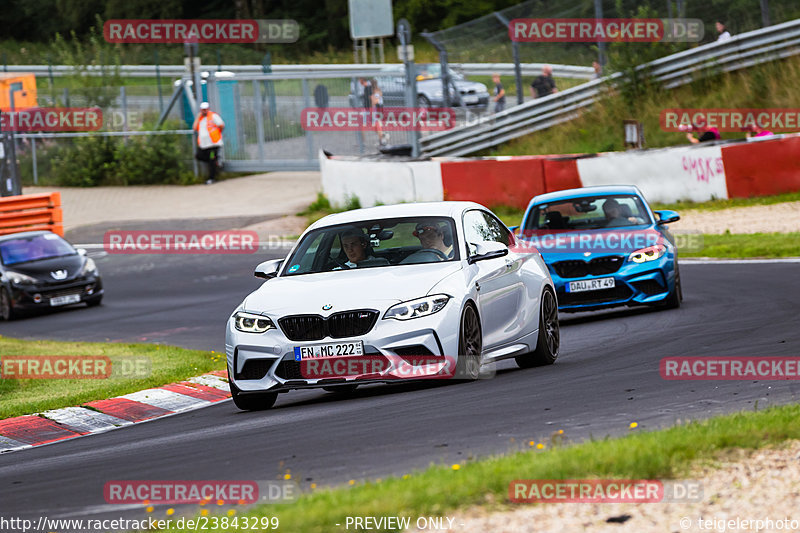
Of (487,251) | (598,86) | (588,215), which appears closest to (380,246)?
(487,251)

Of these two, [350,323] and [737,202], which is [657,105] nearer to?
[737,202]

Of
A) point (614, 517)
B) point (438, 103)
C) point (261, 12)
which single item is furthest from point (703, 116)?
point (261, 12)

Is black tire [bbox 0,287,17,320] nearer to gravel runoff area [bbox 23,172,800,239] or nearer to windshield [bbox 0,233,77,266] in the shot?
windshield [bbox 0,233,77,266]

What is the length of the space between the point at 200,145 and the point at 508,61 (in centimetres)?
919

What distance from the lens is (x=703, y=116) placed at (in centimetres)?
3161

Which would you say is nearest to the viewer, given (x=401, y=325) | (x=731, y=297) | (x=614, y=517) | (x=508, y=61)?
(x=614, y=517)

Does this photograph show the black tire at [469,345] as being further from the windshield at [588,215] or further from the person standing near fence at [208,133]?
the person standing near fence at [208,133]

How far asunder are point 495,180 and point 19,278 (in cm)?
977

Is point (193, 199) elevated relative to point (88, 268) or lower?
elevated

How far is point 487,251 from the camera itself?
36.6 feet

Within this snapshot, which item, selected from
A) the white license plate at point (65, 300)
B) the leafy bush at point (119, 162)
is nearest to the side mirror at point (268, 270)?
the white license plate at point (65, 300)

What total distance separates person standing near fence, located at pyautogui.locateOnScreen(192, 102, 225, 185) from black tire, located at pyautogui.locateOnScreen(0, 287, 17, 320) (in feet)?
48.9

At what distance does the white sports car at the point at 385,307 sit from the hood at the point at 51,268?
12750 mm

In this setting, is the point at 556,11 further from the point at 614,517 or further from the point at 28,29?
the point at 28,29
